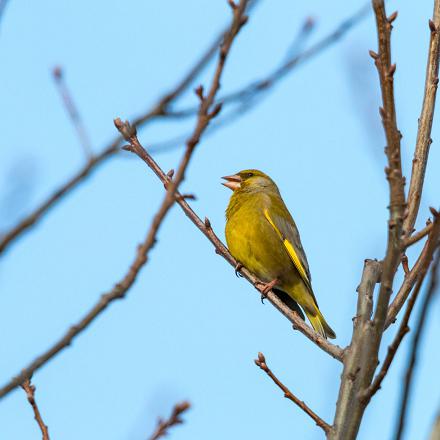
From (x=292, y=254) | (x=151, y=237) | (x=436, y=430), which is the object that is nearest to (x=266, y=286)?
(x=292, y=254)

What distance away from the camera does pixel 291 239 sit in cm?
757

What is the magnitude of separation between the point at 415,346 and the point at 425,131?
243 cm

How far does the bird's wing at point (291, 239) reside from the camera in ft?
23.8

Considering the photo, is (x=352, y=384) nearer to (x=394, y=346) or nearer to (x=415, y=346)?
(x=394, y=346)

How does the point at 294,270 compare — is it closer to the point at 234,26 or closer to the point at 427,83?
the point at 427,83

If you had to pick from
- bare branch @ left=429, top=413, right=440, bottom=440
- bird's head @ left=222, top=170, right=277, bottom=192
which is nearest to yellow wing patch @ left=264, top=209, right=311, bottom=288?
bird's head @ left=222, top=170, right=277, bottom=192

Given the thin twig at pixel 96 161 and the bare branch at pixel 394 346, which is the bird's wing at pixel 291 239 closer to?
the bare branch at pixel 394 346

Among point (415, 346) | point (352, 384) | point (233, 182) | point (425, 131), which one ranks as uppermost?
point (233, 182)

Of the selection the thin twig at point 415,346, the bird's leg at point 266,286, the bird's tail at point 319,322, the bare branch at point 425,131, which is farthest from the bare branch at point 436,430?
the bird's tail at point 319,322

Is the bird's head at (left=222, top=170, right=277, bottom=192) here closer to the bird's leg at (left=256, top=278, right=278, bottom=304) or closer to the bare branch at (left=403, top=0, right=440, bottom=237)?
the bird's leg at (left=256, top=278, right=278, bottom=304)

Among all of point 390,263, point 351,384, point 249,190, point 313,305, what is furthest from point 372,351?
point 249,190

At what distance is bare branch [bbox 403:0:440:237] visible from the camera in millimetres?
3947

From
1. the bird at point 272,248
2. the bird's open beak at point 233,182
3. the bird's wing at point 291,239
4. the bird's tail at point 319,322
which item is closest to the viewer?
the bird's tail at point 319,322

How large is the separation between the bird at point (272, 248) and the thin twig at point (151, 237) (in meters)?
4.94
